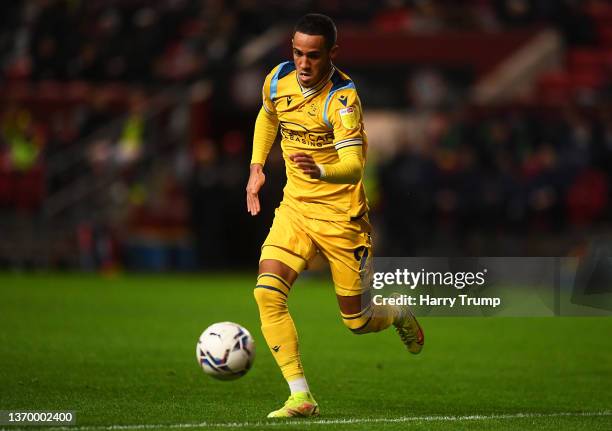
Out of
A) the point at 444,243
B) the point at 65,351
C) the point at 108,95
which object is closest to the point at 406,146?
the point at 444,243

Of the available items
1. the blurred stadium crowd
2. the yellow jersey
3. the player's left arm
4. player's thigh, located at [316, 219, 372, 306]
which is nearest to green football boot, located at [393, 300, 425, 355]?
player's thigh, located at [316, 219, 372, 306]

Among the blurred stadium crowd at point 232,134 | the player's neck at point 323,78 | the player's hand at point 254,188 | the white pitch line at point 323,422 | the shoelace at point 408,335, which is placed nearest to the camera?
the white pitch line at point 323,422

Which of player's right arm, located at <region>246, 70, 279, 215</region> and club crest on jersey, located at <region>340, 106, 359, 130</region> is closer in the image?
club crest on jersey, located at <region>340, 106, 359, 130</region>

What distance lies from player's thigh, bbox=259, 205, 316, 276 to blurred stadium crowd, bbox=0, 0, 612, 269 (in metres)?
12.3

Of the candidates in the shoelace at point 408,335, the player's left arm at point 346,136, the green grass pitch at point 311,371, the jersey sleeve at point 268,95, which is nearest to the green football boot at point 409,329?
the shoelace at point 408,335

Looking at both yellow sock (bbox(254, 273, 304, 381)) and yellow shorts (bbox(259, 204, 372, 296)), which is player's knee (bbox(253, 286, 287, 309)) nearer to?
yellow sock (bbox(254, 273, 304, 381))

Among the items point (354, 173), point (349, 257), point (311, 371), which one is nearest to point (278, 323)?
point (349, 257)

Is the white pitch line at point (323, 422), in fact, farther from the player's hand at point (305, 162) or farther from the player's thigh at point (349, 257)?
the player's hand at point (305, 162)

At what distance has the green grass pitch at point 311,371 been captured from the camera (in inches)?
294

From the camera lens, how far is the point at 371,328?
802 cm

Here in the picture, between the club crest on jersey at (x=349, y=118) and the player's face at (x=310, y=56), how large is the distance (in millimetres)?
286

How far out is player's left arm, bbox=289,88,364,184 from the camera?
23.6ft

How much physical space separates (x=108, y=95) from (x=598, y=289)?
12.3 m

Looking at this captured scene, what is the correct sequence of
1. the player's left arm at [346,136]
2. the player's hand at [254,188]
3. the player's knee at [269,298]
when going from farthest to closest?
the player's hand at [254,188]
the player's knee at [269,298]
the player's left arm at [346,136]
